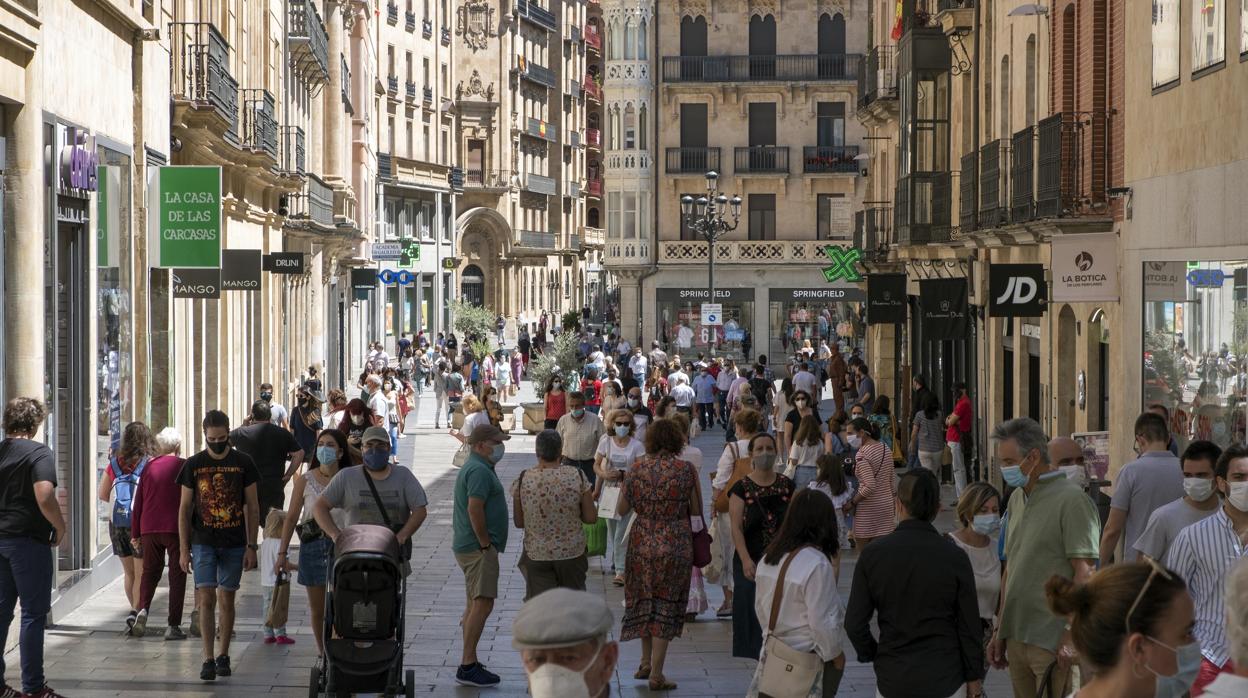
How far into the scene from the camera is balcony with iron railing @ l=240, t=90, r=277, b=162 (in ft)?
92.7

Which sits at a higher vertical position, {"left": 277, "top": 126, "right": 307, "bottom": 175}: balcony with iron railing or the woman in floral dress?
{"left": 277, "top": 126, "right": 307, "bottom": 175}: balcony with iron railing

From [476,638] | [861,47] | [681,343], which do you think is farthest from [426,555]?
[861,47]

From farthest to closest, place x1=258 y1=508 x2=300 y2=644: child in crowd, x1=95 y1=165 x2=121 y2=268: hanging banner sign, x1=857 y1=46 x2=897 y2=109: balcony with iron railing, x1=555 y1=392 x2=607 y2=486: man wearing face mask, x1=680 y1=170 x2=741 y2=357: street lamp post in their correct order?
x1=680 y1=170 x2=741 y2=357: street lamp post → x1=857 y1=46 x2=897 y2=109: balcony with iron railing → x1=555 y1=392 x2=607 y2=486: man wearing face mask → x1=95 y1=165 x2=121 y2=268: hanging banner sign → x1=258 y1=508 x2=300 y2=644: child in crowd

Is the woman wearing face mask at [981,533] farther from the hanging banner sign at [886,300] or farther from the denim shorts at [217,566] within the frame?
the hanging banner sign at [886,300]

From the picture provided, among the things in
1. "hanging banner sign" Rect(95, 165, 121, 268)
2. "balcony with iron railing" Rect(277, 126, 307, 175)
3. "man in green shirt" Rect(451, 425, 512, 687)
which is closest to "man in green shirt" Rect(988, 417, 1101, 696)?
"man in green shirt" Rect(451, 425, 512, 687)

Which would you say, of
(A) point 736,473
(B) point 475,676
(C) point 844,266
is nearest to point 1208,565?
(B) point 475,676

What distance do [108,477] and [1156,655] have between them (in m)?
10.5

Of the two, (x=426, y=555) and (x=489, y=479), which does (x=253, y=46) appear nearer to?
(x=426, y=555)

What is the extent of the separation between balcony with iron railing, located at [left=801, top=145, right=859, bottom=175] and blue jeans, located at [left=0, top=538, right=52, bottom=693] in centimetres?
5040

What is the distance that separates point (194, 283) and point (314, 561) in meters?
9.42

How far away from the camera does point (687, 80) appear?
59.5m

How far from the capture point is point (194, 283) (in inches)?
818

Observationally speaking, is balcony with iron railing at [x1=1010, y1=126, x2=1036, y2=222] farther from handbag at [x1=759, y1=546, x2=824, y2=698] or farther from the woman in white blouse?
handbag at [x1=759, y1=546, x2=824, y2=698]

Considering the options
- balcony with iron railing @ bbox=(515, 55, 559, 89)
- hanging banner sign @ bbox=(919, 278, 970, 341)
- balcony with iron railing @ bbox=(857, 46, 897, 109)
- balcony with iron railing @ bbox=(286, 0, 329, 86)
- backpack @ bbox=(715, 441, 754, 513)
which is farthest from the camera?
balcony with iron railing @ bbox=(515, 55, 559, 89)
